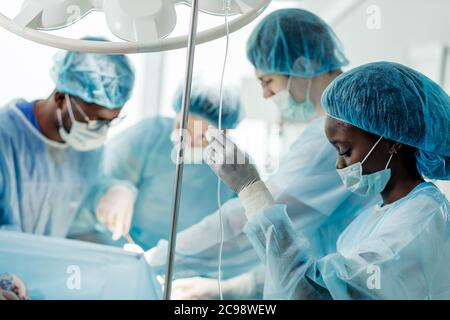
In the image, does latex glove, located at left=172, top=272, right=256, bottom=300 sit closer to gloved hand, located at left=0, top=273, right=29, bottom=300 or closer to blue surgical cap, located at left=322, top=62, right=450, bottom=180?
gloved hand, located at left=0, top=273, right=29, bottom=300

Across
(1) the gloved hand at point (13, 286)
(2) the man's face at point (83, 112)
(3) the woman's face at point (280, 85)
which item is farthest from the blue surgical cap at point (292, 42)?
(1) the gloved hand at point (13, 286)

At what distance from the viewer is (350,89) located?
1.34 meters

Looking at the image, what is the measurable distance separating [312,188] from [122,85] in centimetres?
70

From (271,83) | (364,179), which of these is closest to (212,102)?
(271,83)

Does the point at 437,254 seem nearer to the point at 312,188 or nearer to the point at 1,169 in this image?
the point at 312,188

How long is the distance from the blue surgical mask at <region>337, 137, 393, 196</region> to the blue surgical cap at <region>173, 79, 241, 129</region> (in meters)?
0.42

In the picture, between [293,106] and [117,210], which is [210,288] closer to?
[117,210]

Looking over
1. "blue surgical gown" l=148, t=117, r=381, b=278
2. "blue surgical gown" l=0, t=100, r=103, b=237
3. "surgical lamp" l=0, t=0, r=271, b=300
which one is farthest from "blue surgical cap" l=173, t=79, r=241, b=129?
"surgical lamp" l=0, t=0, r=271, b=300

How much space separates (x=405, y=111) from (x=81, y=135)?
0.99 metres

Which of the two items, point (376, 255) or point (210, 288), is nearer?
point (376, 255)

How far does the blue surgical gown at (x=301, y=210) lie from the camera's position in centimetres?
150

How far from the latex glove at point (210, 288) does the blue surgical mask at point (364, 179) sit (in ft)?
1.32

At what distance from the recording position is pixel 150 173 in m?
2.03
